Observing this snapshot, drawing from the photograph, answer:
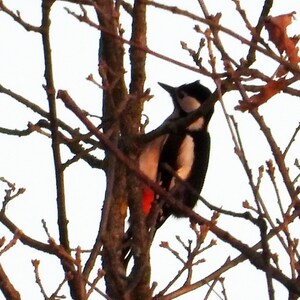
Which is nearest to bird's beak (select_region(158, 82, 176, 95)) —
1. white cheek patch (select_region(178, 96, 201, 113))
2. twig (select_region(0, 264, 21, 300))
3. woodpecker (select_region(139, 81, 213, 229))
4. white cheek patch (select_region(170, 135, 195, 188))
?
woodpecker (select_region(139, 81, 213, 229))

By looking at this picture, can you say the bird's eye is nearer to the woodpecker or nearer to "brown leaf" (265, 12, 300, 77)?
the woodpecker

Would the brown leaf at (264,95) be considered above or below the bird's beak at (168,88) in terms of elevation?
below

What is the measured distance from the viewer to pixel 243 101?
2451 mm

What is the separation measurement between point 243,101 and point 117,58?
1593 millimetres

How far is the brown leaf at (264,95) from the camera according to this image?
2.41 meters

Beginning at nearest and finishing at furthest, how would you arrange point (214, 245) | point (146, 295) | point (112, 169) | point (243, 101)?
1. point (243, 101)
2. point (112, 169)
3. point (146, 295)
4. point (214, 245)

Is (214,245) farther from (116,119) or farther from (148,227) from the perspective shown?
(116,119)

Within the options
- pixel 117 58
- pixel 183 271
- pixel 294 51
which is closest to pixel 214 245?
pixel 183 271

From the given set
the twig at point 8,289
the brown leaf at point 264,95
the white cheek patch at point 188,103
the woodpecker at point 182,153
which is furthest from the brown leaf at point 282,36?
the white cheek patch at point 188,103

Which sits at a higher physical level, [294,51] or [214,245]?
[214,245]

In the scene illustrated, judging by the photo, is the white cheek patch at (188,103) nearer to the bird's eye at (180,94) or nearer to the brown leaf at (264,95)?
the bird's eye at (180,94)

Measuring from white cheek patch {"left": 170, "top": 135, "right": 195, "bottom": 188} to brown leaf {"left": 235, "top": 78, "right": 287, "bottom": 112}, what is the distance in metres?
3.94

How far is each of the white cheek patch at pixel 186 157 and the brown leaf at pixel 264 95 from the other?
12.9ft

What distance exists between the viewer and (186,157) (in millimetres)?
6480
